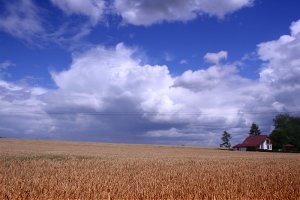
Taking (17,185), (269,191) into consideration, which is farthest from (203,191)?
(17,185)

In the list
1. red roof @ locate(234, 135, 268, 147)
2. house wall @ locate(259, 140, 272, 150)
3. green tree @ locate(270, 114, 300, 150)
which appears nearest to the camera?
green tree @ locate(270, 114, 300, 150)

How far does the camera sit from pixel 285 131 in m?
99.9

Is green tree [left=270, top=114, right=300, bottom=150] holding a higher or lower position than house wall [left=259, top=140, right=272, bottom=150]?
higher

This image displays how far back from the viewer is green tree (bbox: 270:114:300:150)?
98.0 meters

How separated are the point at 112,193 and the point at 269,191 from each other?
5.65 meters

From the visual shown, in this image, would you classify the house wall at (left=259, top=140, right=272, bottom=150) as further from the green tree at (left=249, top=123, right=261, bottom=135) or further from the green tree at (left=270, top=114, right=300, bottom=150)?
the green tree at (left=249, top=123, right=261, bottom=135)

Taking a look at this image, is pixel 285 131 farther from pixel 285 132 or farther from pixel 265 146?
pixel 265 146

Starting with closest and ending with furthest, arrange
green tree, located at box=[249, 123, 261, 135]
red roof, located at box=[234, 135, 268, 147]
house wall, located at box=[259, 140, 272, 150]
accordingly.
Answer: house wall, located at box=[259, 140, 272, 150] < red roof, located at box=[234, 135, 268, 147] < green tree, located at box=[249, 123, 261, 135]

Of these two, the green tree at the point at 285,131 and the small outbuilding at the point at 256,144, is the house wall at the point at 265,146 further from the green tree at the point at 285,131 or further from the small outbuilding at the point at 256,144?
the green tree at the point at 285,131

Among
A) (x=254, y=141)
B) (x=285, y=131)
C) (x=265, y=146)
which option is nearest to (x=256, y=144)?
(x=265, y=146)

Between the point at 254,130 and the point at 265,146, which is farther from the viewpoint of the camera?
the point at 254,130

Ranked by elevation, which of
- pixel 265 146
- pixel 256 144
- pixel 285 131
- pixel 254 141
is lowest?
pixel 265 146

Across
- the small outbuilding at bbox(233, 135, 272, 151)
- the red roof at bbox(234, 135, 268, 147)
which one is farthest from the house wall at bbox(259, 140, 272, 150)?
the red roof at bbox(234, 135, 268, 147)

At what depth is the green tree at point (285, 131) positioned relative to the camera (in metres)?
98.0
